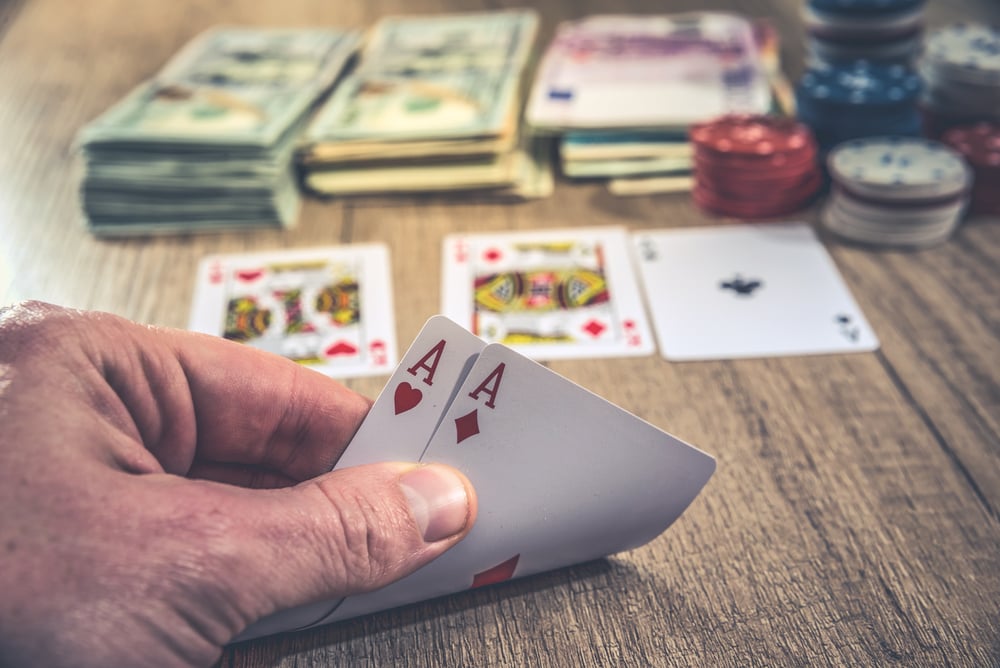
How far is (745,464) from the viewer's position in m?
0.88

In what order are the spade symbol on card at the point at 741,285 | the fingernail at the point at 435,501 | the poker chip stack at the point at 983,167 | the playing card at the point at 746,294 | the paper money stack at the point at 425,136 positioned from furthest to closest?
the paper money stack at the point at 425,136 → the poker chip stack at the point at 983,167 → the spade symbol on card at the point at 741,285 → the playing card at the point at 746,294 → the fingernail at the point at 435,501

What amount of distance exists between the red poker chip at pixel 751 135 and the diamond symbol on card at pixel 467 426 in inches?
30.4

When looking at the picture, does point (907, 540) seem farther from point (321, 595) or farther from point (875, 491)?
point (321, 595)

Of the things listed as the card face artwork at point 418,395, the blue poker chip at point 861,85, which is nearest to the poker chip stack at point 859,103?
the blue poker chip at point 861,85

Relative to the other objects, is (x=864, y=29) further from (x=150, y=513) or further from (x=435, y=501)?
(x=150, y=513)

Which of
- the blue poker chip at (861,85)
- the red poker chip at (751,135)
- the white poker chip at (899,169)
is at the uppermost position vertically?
the blue poker chip at (861,85)

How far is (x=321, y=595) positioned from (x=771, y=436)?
1.69ft

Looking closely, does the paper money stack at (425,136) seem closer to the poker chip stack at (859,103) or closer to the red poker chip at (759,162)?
the red poker chip at (759,162)

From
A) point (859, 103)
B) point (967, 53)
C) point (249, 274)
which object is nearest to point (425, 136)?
point (249, 274)

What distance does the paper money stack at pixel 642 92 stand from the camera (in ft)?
4.82

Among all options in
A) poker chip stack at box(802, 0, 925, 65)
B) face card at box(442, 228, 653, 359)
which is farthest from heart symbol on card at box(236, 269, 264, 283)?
poker chip stack at box(802, 0, 925, 65)

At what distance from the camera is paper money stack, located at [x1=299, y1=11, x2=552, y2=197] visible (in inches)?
55.9

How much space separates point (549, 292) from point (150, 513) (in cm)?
74

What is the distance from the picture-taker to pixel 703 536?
797 millimetres
